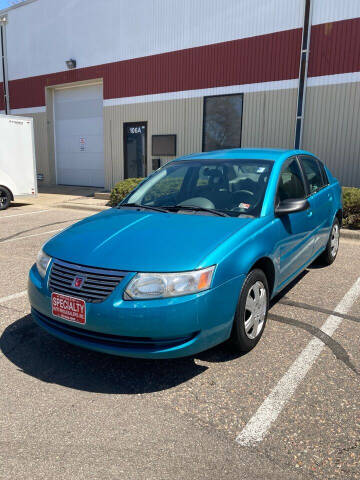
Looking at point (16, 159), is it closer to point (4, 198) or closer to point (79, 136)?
point (4, 198)

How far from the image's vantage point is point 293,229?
384 cm

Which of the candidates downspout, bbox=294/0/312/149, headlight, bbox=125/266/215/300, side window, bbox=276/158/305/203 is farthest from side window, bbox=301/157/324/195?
downspout, bbox=294/0/312/149

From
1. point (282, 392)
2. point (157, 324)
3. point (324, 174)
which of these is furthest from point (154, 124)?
point (282, 392)

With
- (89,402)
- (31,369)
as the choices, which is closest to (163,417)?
(89,402)

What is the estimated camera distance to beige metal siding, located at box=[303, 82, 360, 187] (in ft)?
33.4

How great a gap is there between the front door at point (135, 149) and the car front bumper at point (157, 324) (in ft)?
39.2

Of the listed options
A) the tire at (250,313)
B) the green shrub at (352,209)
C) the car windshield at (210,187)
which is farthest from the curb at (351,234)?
the tire at (250,313)

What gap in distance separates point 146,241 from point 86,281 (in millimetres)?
542

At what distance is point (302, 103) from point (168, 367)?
31.8 ft

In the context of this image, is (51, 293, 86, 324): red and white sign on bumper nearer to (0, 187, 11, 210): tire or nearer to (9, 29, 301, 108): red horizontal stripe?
(0, 187, 11, 210): tire

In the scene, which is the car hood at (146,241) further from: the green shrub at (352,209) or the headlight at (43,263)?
the green shrub at (352,209)

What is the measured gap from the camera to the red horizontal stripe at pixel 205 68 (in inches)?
429

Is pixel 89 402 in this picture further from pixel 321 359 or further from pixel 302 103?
pixel 302 103

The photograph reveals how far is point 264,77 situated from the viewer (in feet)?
37.0
